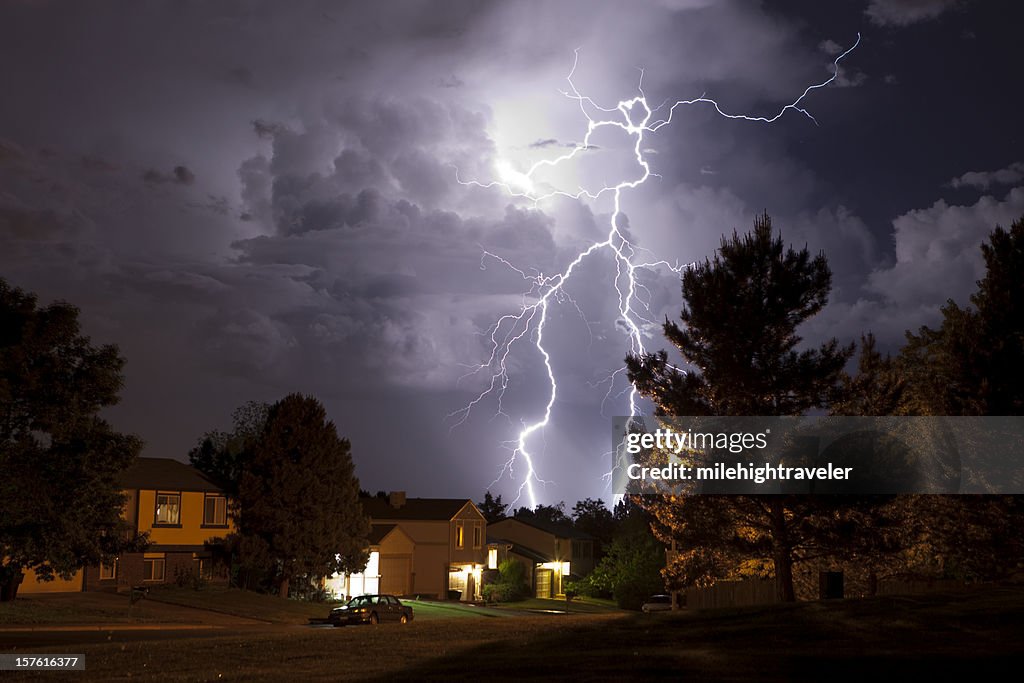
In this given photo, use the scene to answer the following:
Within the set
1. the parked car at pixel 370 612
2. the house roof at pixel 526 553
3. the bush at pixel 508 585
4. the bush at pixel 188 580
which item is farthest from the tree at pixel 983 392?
the house roof at pixel 526 553

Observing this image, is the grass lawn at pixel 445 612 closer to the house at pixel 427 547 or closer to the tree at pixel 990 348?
the house at pixel 427 547

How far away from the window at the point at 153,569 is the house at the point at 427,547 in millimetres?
12492

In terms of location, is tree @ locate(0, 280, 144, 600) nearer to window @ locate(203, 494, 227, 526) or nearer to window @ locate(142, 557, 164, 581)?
window @ locate(142, 557, 164, 581)

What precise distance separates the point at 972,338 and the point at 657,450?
29.3 ft

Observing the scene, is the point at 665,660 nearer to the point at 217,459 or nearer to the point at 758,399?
the point at 758,399

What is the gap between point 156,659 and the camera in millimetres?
17219

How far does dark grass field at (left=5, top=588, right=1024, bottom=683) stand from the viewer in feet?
43.5

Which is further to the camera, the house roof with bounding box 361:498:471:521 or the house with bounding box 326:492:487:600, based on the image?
the house roof with bounding box 361:498:471:521

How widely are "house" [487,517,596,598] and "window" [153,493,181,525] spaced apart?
25285 mm

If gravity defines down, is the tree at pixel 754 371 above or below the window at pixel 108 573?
above

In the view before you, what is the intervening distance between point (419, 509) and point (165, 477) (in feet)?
64.3

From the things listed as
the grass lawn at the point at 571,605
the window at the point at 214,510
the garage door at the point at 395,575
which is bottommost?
the grass lawn at the point at 571,605

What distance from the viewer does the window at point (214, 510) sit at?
49156 millimetres

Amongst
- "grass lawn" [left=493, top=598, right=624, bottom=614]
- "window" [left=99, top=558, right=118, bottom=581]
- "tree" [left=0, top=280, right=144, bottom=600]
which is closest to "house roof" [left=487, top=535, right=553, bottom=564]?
"grass lawn" [left=493, top=598, right=624, bottom=614]
